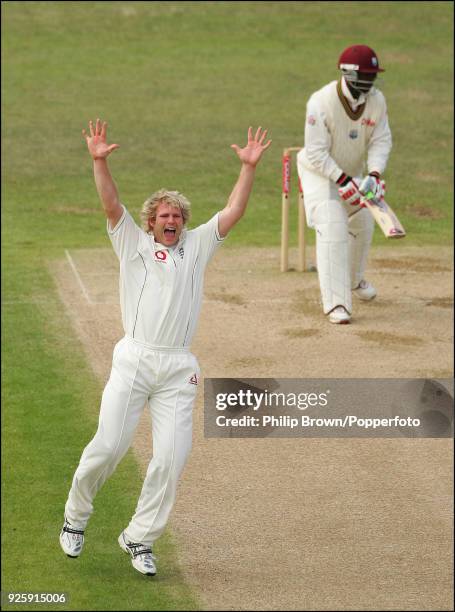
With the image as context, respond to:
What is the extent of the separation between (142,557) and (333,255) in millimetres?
5631

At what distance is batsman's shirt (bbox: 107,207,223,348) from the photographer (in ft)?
24.4

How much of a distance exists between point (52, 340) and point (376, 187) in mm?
3143

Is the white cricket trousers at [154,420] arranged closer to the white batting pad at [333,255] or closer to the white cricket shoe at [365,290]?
the white batting pad at [333,255]

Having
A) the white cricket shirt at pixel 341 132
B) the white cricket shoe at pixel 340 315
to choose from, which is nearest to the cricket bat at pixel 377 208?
the white cricket shirt at pixel 341 132

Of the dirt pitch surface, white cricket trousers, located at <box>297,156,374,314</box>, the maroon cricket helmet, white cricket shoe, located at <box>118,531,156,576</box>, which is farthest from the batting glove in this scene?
white cricket shoe, located at <box>118,531,156,576</box>

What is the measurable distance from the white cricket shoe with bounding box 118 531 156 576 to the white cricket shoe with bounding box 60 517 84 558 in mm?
253

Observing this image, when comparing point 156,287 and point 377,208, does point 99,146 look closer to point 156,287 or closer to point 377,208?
point 156,287

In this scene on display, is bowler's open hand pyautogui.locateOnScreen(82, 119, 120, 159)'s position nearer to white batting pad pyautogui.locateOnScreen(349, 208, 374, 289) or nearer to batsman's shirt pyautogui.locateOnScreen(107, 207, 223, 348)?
batsman's shirt pyautogui.locateOnScreen(107, 207, 223, 348)

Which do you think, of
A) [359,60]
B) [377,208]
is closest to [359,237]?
[377,208]

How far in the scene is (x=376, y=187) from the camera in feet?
41.1

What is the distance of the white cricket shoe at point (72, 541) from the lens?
25.0 ft

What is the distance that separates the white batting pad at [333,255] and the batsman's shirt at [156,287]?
5.18m

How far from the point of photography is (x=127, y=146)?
70.5ft

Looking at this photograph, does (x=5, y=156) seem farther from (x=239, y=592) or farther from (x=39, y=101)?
(x=239, y=592)
